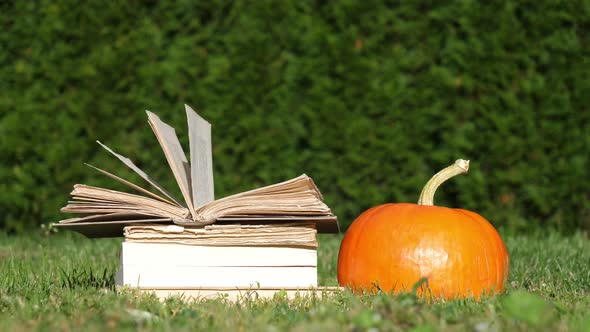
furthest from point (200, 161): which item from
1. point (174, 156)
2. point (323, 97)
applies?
point (323, 97)

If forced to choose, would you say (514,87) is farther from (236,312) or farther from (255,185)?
(236,312)

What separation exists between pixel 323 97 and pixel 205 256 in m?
3.04

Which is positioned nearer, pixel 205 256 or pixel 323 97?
pixel 205 256

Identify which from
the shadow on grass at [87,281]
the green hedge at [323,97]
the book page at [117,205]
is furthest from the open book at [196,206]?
the green hedge at [323,97]

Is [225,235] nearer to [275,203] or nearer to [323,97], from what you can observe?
[275,203]

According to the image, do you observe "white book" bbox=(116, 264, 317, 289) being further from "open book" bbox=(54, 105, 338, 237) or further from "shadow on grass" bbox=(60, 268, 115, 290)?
"shadow on grass" bbox=(60, 268, 115, 290)

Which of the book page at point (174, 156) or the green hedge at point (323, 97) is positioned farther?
the green hedge at point (323, 97)

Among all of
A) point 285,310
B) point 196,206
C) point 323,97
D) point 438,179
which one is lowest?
point 285,310

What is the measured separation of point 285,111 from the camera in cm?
537

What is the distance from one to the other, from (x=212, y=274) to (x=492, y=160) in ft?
10.9

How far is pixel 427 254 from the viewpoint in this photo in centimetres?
259

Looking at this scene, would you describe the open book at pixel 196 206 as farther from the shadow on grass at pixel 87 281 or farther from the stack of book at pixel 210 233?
the shadow on grass at pixel 87 281

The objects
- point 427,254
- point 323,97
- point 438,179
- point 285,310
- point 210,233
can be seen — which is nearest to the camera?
point 285,310

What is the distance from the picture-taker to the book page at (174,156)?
8.15ft
